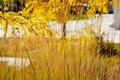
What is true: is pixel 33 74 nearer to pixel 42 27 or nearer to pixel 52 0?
pixel 42 27

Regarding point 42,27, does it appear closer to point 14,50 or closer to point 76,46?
point 14,50

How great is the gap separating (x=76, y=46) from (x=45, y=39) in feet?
1.27

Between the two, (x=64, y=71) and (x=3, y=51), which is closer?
(x=64, y=71)

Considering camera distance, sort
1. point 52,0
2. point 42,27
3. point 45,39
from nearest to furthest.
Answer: point 42,27 < point 45,39 < point 52,0

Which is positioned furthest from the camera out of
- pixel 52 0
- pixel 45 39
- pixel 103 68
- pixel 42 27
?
pixel 52 0

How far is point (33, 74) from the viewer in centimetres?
374

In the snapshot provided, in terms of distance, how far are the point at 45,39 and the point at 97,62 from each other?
860 millimetres

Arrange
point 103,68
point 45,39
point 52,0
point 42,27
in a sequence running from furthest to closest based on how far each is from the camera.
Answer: point 52,0 → point 45,39 → point 103,68 → point 42,27

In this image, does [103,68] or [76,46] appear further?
[76,46]

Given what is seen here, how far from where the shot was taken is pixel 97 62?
413 centimetres

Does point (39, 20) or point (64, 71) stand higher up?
point (39, 20)

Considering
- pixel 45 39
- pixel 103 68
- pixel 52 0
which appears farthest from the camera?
pixel 52 0

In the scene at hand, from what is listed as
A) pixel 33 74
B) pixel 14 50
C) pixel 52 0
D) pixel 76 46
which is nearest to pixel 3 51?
pixel 14 50

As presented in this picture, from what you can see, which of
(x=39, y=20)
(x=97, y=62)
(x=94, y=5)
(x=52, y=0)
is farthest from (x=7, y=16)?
(x=94, y=5)
